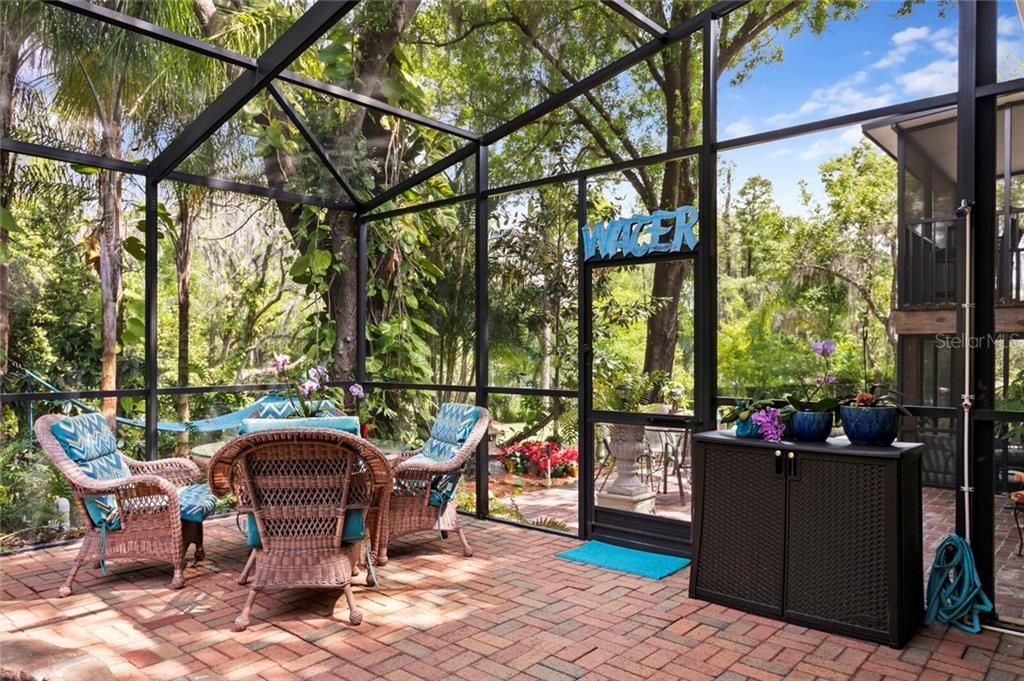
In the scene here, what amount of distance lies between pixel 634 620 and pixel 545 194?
312 centimetres

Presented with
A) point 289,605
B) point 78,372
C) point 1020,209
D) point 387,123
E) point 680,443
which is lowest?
point 289,605

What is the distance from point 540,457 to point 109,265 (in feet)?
13.6

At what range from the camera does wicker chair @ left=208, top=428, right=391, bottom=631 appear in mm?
3410

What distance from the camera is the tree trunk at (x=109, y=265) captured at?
6.20 m

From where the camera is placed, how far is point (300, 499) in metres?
3.48

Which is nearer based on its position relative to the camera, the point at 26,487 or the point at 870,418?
the point at 870,418

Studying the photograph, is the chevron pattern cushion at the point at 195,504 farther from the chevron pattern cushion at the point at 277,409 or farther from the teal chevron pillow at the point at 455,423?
the teal chevron pillow at the point at 455,423

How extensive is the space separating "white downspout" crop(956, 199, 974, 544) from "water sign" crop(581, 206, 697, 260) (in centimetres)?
148

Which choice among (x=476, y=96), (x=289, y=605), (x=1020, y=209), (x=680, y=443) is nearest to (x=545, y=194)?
(x=476, y=96)

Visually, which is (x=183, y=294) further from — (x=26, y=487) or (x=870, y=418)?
(x=870, y=418)

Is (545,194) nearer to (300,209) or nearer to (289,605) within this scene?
(300,209)

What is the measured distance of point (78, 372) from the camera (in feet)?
20.2

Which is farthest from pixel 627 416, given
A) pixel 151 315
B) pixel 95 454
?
pixel 151 315

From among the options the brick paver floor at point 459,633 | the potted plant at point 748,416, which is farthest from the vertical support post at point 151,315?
the potted plant at point 748,416
